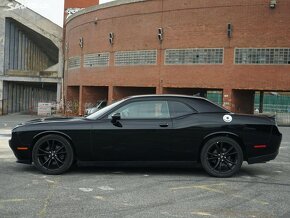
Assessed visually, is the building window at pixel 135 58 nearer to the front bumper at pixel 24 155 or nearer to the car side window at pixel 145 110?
the car side window at pixel 145 110

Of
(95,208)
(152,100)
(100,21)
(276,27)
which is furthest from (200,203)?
(100,21)

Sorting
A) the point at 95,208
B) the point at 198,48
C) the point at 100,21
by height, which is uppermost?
the point at 100,21

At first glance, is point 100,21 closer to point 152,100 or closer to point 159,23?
point 159,23

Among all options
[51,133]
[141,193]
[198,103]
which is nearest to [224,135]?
[198,103]

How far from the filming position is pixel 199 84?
3300cm

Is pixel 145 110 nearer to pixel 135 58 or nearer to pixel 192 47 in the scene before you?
pixel 192 47

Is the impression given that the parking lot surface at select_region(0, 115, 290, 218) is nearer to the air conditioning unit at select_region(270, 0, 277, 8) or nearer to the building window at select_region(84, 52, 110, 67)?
the air conditioning unit at select_region(270, 0, 277, 8)

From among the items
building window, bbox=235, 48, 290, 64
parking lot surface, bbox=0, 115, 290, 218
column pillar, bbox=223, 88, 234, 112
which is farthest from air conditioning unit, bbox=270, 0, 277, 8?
parking lot surface, bbox=0, 115, 290, 218

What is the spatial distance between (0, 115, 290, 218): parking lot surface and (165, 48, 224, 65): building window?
23.8 meters

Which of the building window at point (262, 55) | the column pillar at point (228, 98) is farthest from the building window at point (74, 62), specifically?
the building window at point (262, 55)

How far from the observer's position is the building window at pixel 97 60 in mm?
39375

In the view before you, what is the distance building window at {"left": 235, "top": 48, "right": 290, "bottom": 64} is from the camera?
99.2 ft

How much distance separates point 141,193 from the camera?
22.0 ft

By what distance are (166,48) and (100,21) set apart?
837 cm
